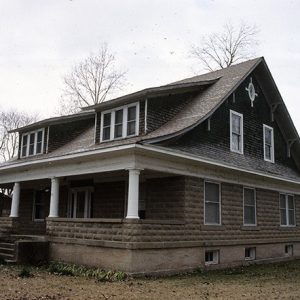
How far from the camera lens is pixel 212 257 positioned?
16.0m

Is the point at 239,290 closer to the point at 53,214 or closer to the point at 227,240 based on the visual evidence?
the point at 227,240

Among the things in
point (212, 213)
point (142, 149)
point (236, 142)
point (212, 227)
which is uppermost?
point (236, 142)

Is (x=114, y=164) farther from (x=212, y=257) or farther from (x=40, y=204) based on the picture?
(x=40, y=204)

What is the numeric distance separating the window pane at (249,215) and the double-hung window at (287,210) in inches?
110

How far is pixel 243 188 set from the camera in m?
17.8

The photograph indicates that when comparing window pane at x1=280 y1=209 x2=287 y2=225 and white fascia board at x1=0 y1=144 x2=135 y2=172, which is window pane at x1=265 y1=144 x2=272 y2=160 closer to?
window pane at x1=280 y1=209 x2=287 y2=225

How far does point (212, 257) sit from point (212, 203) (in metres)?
1.92

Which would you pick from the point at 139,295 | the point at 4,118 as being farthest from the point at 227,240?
the point at 4,118

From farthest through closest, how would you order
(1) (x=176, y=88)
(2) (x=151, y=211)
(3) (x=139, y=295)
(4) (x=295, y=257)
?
1. (4) (x=295, y=257)
2. (1) (x=176, y=88)
3. (2) (x=151, y=211)
4. (3) (x=139, y=295)

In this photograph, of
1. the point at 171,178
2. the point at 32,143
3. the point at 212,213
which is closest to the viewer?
the point at 171,178

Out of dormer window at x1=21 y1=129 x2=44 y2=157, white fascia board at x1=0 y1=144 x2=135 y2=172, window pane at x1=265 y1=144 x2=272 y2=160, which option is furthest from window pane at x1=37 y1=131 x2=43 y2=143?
window pane at x1=265 y1=144 x2=272 y2=160

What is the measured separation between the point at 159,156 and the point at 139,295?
16.4 feet

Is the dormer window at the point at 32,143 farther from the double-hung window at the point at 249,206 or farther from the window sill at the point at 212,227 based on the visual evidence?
the double-hung window at the point at 249,206

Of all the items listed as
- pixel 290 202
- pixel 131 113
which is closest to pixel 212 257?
pixel 131 113
